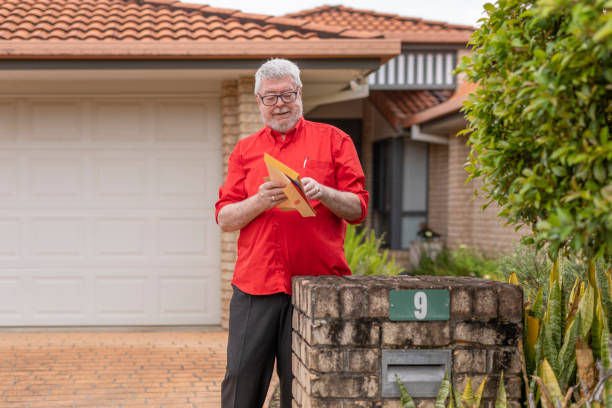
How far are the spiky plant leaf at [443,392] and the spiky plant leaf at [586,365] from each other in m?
0.57

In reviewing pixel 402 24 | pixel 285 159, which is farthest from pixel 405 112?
pixel 285 159

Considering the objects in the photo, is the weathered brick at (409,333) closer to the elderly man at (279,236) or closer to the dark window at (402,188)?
the elderly man at (279,236)

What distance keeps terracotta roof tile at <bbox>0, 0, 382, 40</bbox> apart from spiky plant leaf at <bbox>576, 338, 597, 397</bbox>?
488 cm

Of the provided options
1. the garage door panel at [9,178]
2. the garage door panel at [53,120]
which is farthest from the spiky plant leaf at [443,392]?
the garage door panel at [9,178]

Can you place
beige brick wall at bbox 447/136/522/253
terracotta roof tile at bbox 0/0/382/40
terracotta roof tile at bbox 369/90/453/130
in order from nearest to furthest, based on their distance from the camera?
terracotta roof tile at bbox 0/0/382/40 → beige brick wall at bbox 447/136/522/253 → terracotta roof tile at bbox 369/90/453/130

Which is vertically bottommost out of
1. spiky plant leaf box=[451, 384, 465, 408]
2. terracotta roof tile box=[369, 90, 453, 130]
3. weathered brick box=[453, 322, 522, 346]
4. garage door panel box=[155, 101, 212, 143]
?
spiky plant leaf box=[451, 384, 465, 408]

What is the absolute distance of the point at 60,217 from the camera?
7895 millimetres

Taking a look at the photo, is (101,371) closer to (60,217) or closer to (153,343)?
(153,343)

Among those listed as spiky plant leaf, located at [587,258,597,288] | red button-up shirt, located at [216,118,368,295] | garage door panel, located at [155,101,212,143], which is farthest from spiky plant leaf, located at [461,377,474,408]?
garage door panel, located at [155,101,212,143]

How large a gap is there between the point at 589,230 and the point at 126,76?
6.47 metres

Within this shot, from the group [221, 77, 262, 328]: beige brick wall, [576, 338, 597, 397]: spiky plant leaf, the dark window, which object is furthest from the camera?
the dark window

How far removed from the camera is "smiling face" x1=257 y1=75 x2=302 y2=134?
9.89 feet

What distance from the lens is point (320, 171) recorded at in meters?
3.06

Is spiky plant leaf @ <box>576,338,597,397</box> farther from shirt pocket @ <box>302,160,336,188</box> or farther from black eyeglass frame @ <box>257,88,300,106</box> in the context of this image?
black eyeglass frame @ <box>257,88,300,106</box>
